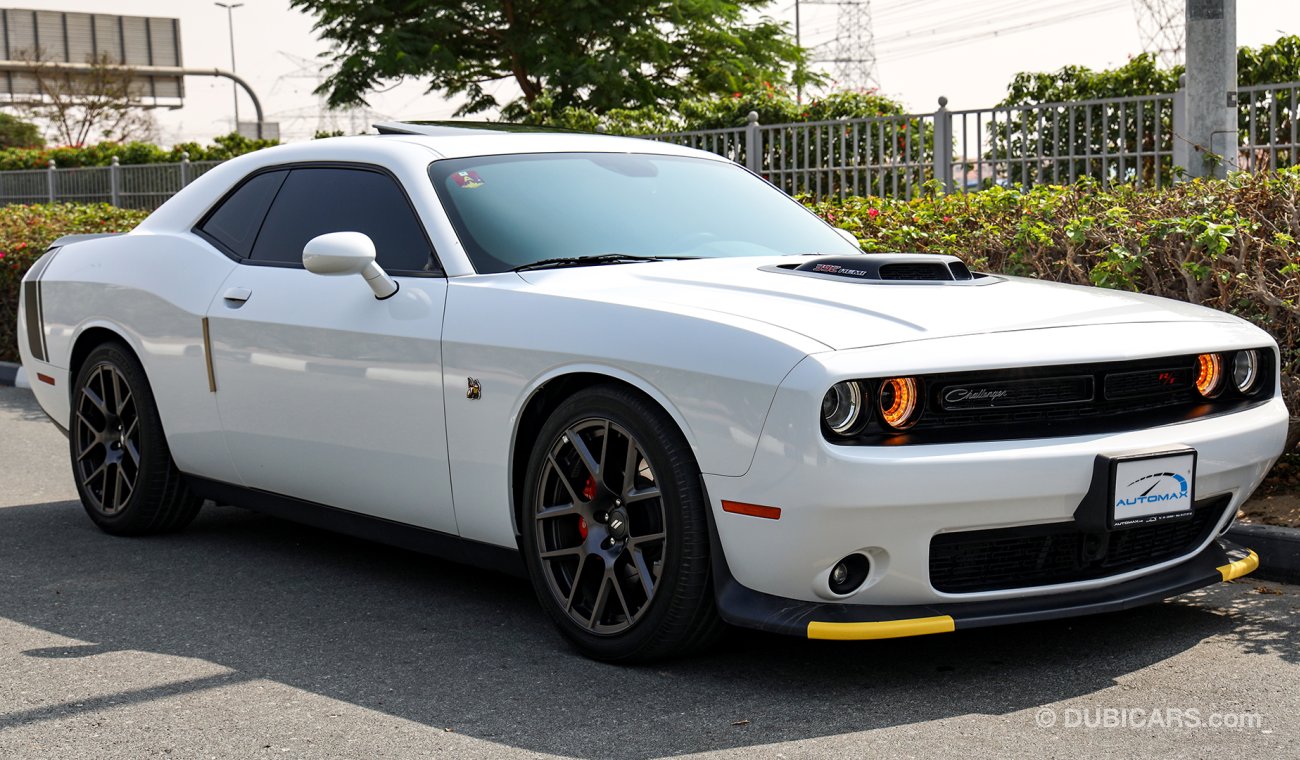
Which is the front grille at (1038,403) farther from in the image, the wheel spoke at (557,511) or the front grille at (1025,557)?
the wheel spoke at (557,511)

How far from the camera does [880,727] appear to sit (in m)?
3.69

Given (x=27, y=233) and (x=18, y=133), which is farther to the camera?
(x=18, y=133)

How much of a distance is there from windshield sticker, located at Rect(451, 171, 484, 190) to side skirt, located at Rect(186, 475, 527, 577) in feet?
3.62

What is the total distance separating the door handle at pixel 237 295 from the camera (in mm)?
5367

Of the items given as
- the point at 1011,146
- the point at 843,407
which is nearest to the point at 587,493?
the point at 843,407

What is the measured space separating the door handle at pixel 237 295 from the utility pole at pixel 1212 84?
4529 millimetres

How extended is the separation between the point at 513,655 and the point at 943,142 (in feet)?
23.4

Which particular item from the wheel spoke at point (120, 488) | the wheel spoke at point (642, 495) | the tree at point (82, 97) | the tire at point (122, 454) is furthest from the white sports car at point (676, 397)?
the tree at point (82, 97)

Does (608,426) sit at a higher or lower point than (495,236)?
lower

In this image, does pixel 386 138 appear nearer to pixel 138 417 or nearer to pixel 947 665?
pixel 138 417

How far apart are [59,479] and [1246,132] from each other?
7.45 m

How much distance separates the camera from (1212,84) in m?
7.54

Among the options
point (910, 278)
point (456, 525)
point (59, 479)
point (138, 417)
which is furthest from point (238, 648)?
point (59, 479)

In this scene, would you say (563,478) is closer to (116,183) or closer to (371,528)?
(371,528)
